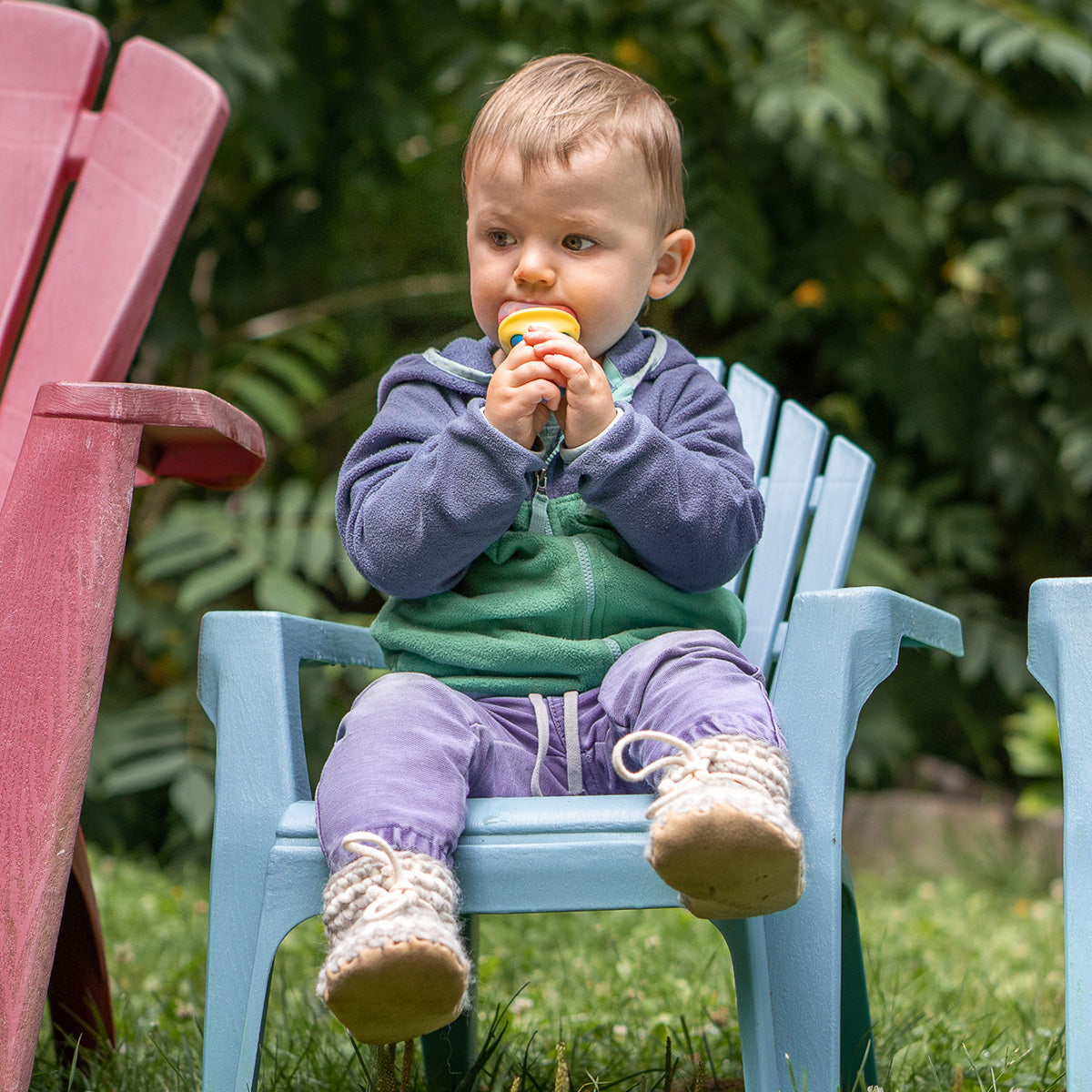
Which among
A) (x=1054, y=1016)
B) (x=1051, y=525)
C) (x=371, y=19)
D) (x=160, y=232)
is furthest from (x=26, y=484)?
(x=1051, y=525)

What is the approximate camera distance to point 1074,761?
1132 millimetres

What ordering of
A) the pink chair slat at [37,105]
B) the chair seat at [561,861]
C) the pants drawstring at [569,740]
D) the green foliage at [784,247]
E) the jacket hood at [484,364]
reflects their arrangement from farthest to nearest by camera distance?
the green foliage at [784,247], the pink chair slat at [37,105], the jacket hood at [484,364], the pants drawstring at [569,740], the chair seat at [561,861]

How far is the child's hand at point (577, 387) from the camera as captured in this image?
1.31 meters

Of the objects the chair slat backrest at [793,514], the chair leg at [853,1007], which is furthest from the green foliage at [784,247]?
the chair leg at [853,1007]

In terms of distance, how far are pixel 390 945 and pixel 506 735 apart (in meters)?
0.38

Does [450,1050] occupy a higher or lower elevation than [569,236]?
lower

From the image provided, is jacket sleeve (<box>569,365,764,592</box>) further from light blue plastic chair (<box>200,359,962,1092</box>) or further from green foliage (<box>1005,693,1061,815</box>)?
green foliage (<box>1005,693,1061,815</box>)

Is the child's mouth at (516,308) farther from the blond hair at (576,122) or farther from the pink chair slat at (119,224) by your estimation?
the pink chair slat at (119,224)

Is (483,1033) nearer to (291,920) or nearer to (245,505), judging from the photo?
(291,920)

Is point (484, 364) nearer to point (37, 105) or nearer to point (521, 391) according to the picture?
point (521, 391)

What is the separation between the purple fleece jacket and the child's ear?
0.50 feet

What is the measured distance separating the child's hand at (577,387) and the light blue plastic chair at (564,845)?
29 centimetres

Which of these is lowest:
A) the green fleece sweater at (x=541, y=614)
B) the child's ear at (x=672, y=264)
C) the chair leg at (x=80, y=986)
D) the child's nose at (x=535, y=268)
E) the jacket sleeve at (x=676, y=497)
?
the chair leg at (x=80, y=986)

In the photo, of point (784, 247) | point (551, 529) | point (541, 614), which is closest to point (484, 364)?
point (551, 529)
